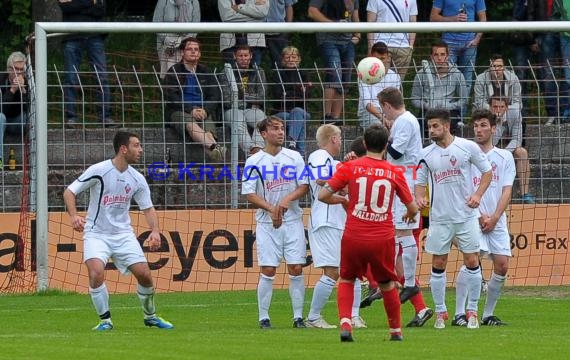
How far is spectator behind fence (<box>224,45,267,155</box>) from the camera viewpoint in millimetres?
19938

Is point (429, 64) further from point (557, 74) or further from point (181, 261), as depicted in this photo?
point (181, 261)

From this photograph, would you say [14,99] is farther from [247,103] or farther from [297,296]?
[297,296]

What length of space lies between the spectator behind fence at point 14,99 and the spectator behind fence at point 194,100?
205 centimetres

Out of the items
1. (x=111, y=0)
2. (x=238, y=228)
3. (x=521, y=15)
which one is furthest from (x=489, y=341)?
(x=111, y=0)

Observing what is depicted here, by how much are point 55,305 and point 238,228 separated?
3.56 meters

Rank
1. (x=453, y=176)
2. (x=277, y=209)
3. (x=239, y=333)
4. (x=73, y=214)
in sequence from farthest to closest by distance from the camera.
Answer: (x=277, y=209) → (x=453, y=176) → (x=73, y=214) → (x=239, y=333)

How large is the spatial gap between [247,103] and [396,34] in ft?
8.55

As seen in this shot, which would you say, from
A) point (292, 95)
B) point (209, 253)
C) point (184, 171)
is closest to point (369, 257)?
point (209, 253)

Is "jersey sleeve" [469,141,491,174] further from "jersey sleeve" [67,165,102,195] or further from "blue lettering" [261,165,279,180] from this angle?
"jersey sleeve" [67,165,102,195]

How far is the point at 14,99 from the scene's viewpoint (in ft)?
65.9

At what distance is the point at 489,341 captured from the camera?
1198 cm

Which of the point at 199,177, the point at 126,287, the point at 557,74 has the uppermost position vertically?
the point at 557,74

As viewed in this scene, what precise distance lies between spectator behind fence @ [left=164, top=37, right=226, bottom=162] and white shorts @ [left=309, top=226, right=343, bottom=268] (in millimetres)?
5924

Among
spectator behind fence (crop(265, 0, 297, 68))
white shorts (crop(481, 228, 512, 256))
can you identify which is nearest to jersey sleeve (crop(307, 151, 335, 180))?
white shorts (crop(481, 228, 512, 256))
